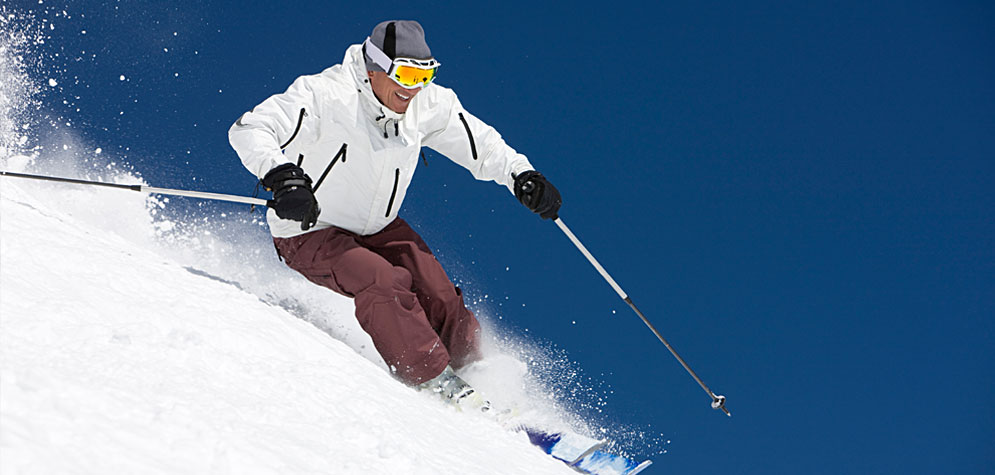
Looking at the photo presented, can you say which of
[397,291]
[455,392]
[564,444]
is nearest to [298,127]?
[397,291]

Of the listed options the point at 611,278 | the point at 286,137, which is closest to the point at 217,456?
the point at 286,137

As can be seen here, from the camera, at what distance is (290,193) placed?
289 centimetres

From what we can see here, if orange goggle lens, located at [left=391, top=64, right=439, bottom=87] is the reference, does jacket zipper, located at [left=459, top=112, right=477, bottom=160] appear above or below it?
above

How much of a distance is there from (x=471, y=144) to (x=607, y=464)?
181cm

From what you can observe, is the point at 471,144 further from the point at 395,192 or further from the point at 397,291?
the point at 397,291

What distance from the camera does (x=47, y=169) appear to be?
543cm

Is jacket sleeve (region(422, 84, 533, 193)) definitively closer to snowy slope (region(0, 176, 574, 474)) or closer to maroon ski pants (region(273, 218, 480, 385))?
maroon ski pants (region(273, 218, 480, 385))

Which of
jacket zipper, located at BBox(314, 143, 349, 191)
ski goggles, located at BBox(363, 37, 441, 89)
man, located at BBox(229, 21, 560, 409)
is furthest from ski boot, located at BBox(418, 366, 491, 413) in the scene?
ski goggles, located at BBox(363, 37, 441, 89)

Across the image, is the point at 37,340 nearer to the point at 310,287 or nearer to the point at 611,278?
the point at 611,278

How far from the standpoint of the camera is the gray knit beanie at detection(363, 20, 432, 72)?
Result: 11.1 feet

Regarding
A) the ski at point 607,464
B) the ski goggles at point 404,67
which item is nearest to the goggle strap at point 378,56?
the ski goggles at point 404,67

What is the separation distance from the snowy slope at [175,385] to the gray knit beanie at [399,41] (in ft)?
4.22

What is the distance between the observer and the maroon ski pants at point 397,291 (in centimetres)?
330

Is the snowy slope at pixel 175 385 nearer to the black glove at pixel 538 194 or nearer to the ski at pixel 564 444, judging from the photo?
the ski at pixel 564 444
